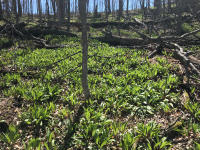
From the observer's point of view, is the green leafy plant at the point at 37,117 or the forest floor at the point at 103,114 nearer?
the forest floor at the point at 103,114

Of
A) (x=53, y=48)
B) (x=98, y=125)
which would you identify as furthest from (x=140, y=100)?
(x=53, y=48)

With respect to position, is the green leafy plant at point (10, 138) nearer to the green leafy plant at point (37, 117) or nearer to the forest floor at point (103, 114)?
the forest floor at point (103, 114)

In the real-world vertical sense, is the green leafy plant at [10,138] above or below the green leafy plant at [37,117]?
below

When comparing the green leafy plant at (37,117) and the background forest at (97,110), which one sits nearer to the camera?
the background forest at (97,110)

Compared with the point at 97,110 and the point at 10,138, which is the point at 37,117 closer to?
the point at 10,138

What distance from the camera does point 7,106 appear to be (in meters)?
4.63

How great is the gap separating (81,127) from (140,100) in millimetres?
2161

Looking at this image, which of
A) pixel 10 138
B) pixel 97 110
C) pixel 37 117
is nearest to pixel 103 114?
pixel 97 110

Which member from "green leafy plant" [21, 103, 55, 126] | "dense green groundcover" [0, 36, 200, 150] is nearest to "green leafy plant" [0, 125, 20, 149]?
"dense green groundcover" [0, 36, 200, 150]

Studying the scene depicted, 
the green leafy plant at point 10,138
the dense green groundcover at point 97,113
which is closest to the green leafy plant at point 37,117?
the dense green groundcover at point 97,113

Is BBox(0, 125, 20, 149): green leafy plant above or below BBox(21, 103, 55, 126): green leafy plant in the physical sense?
below

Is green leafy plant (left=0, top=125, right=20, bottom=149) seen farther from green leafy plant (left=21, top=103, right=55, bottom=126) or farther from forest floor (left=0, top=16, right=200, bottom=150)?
green leafy plant (left=21, top=103, right=55, bottom=126)

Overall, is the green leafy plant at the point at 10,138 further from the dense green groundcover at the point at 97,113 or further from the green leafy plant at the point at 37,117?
the green leafy plant at the point at 37,117

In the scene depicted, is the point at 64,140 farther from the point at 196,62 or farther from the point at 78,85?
the point at 196,62
